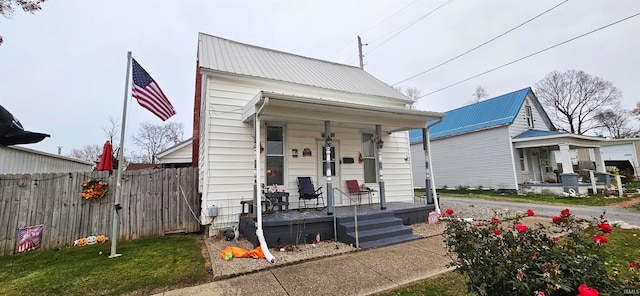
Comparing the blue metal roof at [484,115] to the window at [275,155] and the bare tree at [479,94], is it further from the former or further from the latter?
the bare tree at [479,94]

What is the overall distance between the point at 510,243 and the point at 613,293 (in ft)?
2.00

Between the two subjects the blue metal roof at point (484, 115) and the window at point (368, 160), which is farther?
the blue metal roof at point (484, 115)

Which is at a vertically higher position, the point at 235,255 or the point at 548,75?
the point at 548,75

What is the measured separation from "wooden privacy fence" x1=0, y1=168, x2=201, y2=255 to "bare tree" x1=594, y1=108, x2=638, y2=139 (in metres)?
41.9

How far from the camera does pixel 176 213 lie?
6812mm

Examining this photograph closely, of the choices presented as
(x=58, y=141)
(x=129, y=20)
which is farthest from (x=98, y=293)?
(x=58, y=141)

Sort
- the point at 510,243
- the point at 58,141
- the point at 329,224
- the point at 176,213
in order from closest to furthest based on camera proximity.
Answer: the point at 510,243
the point at 329,224
the point at 176,213
the point at 58,141

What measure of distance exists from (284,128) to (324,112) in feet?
5.55

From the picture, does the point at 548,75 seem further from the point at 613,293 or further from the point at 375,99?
the point at 613,293

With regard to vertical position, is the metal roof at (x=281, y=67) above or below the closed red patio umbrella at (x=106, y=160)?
above

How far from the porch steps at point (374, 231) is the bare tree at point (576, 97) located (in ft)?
115

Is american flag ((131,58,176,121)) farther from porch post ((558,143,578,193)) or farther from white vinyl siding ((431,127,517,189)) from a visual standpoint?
porch post ((558,143,578,193))

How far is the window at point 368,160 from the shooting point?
27.8 feet

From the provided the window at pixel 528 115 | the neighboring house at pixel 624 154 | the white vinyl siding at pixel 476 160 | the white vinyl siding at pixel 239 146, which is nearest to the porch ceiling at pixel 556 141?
the white vinyl siding at pixel 476 160
